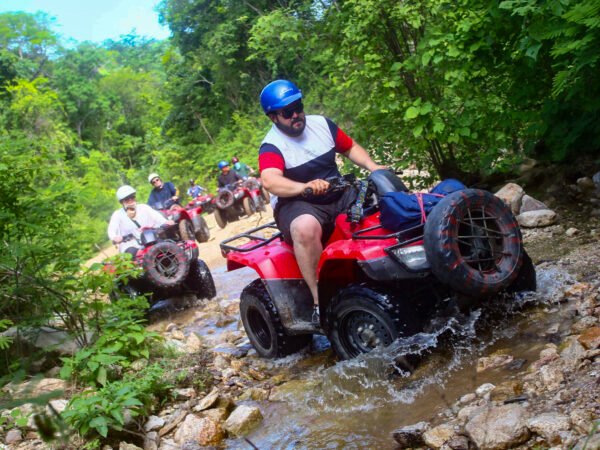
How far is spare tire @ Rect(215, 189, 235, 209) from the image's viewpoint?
59.3ft

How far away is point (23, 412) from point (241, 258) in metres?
2.01

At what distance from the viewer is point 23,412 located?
4465mm

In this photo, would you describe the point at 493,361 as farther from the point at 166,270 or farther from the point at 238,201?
the point at 238,201

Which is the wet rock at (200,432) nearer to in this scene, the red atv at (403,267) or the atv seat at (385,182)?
the red atv at (403,267)

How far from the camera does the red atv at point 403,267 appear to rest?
3.73 meters

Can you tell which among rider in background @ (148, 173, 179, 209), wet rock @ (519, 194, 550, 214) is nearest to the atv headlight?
wet rock @ (519, 194, 550, 214)

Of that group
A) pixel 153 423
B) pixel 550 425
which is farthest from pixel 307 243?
pixel 550 425

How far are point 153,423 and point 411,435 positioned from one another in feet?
6.56

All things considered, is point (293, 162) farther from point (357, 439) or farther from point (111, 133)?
point (111, 133)

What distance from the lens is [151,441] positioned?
13.7ft

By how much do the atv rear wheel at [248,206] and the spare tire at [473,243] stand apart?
14.8 metres

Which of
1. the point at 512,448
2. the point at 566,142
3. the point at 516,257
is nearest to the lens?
the point at 512,448

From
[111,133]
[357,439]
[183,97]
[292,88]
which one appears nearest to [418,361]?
[357,439]

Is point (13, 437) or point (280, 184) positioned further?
point (280, 184)
